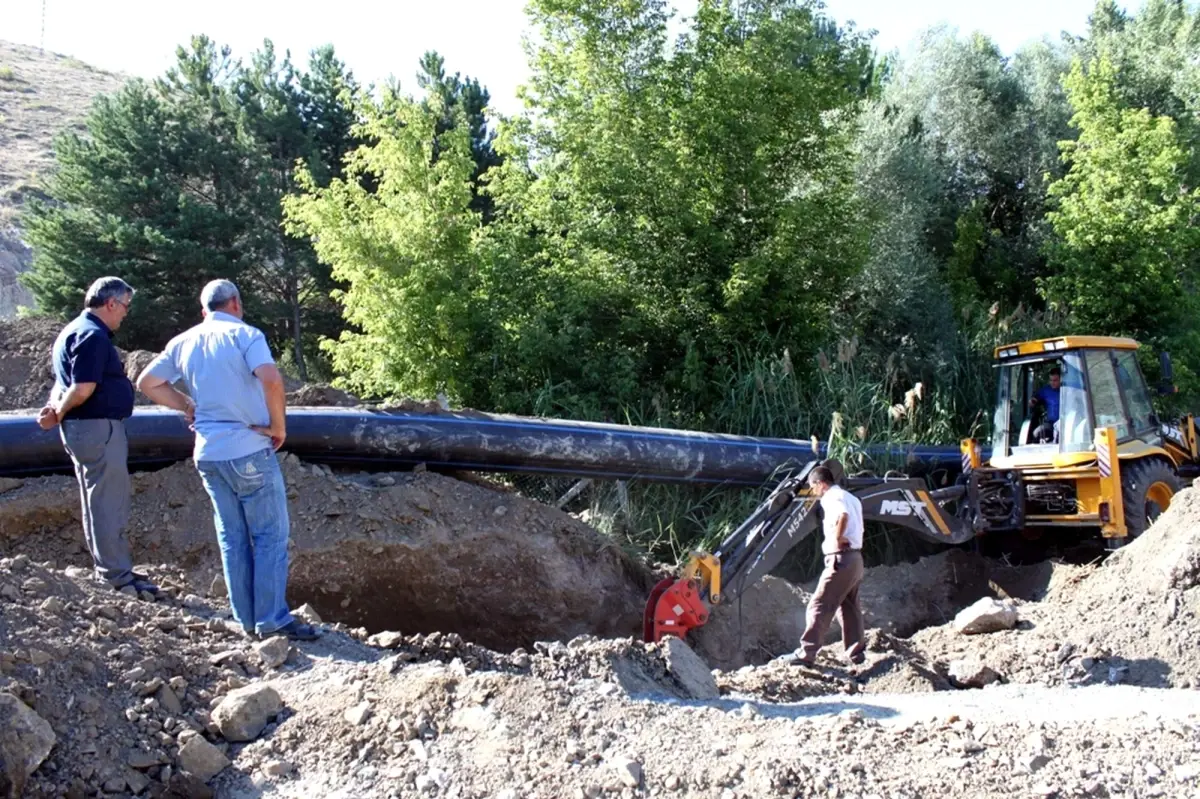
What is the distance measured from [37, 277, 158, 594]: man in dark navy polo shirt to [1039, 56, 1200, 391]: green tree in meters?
15.9

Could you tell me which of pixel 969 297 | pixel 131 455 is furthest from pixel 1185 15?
pixel 131 455

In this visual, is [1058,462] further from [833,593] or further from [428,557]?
[428,557]

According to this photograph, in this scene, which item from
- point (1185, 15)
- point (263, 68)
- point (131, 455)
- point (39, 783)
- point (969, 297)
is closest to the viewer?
point (39, 783)

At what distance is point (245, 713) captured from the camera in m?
4.72

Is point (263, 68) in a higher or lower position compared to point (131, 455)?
higher

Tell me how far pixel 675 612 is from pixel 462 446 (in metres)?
2.51

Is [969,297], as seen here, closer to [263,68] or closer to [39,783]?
[263,68]

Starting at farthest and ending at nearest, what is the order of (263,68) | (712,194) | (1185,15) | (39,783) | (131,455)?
(1185,15) < (263,68) < (712,194) < (131,455) < (39,783)

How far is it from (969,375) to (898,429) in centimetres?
392

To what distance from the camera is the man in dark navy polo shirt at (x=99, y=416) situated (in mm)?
5887

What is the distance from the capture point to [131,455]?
8.67 meters

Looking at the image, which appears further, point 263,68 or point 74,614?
point 263,68

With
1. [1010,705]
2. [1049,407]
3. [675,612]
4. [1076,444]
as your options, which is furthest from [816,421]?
[1010,705]

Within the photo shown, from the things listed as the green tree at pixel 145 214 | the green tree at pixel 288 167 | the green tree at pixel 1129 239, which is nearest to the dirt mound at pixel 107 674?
the green tree at pixel 145 214
